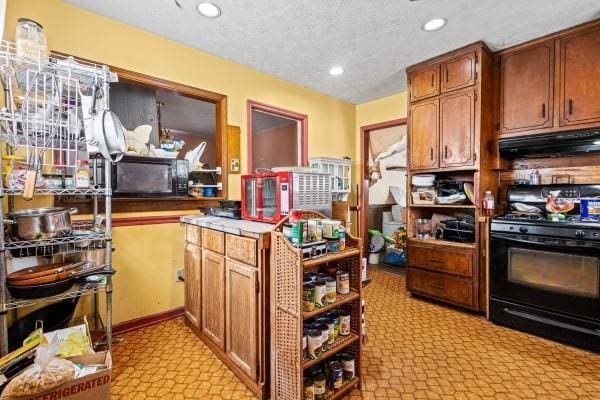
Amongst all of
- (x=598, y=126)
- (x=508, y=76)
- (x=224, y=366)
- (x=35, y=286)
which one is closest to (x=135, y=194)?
(x=35, y=286)

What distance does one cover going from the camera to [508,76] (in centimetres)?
267

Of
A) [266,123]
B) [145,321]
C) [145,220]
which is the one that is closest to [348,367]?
[145,321]

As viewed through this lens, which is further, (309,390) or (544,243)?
(544,243)

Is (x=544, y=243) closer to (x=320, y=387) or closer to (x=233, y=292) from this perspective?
(x=320, y=387)

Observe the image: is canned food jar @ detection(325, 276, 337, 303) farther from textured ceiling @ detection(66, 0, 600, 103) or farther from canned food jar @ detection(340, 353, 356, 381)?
textured ceiling @ detection(66, 0, 600, 103)

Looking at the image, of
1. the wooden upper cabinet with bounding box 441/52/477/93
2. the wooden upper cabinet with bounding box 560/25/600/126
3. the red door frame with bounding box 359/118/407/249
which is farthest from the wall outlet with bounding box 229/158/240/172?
the wooden upper cabinet with bounding box 560/25/600/126

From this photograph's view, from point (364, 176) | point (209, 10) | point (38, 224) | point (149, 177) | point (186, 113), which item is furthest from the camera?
point (186, 113)

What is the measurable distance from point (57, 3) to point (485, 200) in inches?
150

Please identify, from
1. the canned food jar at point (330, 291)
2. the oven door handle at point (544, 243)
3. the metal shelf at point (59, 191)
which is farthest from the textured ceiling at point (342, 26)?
the canned food jar at point (330, 291)

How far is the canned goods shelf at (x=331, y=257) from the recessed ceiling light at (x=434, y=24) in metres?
2.02

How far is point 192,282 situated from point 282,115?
7.37 feet

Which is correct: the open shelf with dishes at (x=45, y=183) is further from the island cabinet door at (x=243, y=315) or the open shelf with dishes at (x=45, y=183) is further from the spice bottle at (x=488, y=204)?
the spice bottle at (x=488, y=204)

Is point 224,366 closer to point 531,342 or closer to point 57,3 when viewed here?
point 531,342

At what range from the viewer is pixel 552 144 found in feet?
7.86
